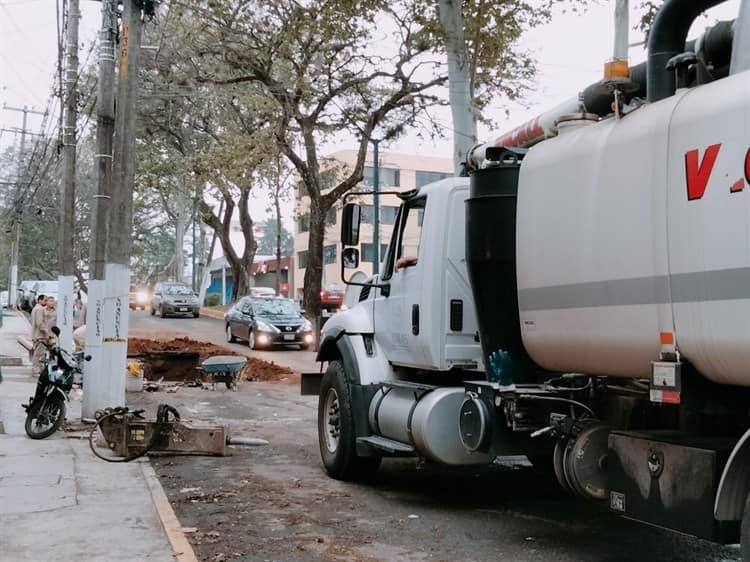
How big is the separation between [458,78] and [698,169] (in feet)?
35.6

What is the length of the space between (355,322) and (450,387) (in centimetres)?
174

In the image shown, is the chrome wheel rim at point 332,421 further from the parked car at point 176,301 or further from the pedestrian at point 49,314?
the parked car at point 176,301

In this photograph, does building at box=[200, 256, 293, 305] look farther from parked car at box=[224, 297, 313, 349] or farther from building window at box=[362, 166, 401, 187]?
parked car at box=[224, 297, 313, 349]

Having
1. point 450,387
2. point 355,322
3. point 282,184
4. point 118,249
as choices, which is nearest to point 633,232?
point 450,387

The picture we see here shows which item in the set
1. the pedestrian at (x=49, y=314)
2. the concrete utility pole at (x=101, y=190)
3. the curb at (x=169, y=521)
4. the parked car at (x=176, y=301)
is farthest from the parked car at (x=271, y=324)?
the curb at (x=169, y=521)

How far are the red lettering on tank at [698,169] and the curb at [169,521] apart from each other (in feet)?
12.4

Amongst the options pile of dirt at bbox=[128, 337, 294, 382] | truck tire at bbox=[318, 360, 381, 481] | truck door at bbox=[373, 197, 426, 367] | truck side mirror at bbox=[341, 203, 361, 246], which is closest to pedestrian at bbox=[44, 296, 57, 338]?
pile of dirt at bbox=[128, 337, 294, 382]

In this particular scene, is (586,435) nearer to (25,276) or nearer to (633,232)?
(633,232)

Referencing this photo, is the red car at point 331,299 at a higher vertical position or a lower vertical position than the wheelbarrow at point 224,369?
higher

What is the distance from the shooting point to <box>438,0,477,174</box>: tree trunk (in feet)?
47.4

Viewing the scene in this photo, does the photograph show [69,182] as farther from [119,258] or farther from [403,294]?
[403,294]

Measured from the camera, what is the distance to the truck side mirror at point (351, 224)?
7.93 m

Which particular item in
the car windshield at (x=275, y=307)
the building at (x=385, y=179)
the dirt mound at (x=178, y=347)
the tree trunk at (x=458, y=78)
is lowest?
the dirt mound at (x=178, y=347)

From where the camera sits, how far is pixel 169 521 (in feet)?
21.7
